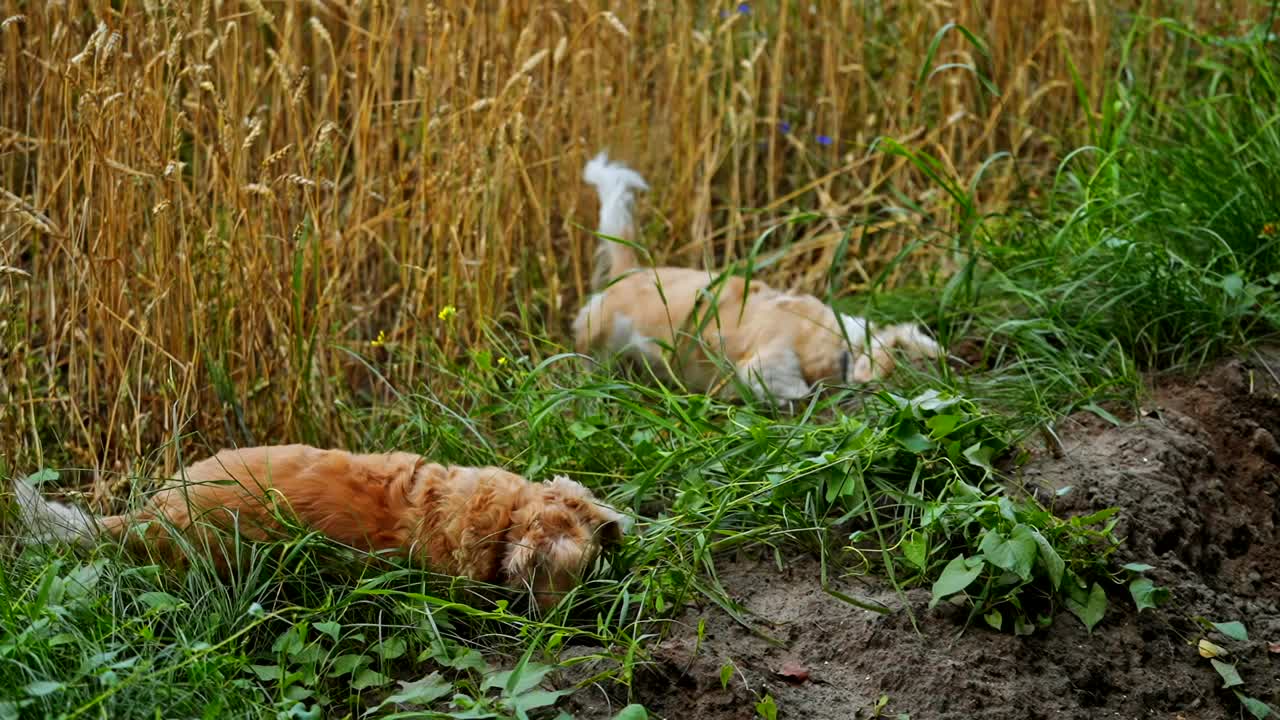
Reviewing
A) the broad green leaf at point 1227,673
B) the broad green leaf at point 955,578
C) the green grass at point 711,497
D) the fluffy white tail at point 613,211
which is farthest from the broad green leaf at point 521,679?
the fluffy white tail at point 613,211

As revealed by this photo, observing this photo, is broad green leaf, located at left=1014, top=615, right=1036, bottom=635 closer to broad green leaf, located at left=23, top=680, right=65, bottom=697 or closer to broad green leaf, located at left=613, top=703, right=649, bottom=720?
broad green leaf, located at left=613, top=703, right=649, bottom=720

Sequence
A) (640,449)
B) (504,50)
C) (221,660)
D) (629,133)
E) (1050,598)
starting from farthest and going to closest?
(629,133)
(504,50)
(640,449)
(1050,598)
(221,660)

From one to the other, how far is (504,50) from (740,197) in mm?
1232

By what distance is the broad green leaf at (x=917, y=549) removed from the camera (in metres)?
2.55

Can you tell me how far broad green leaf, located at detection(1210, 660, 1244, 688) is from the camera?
2447mm

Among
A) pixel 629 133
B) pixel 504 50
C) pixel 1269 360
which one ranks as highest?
pixel 504 50

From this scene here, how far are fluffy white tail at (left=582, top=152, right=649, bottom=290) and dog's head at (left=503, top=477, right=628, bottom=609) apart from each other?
5.17 ft

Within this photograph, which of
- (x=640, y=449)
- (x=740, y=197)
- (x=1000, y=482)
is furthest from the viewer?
(x=740, y=197)

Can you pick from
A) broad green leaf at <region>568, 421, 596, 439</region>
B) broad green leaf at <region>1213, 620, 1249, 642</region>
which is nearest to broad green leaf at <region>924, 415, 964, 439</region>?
broad green leaf at <region>1213, 620, 1249, 642</region>

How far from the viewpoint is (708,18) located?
4.89 m

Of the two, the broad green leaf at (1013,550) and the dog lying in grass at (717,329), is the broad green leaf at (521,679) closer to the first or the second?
the broad green leaf at (1013,550)

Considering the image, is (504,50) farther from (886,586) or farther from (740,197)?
(886,586)

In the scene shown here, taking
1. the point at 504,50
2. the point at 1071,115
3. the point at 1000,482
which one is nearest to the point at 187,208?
the point at 504,50

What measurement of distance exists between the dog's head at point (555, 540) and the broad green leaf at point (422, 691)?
0.30 meters
